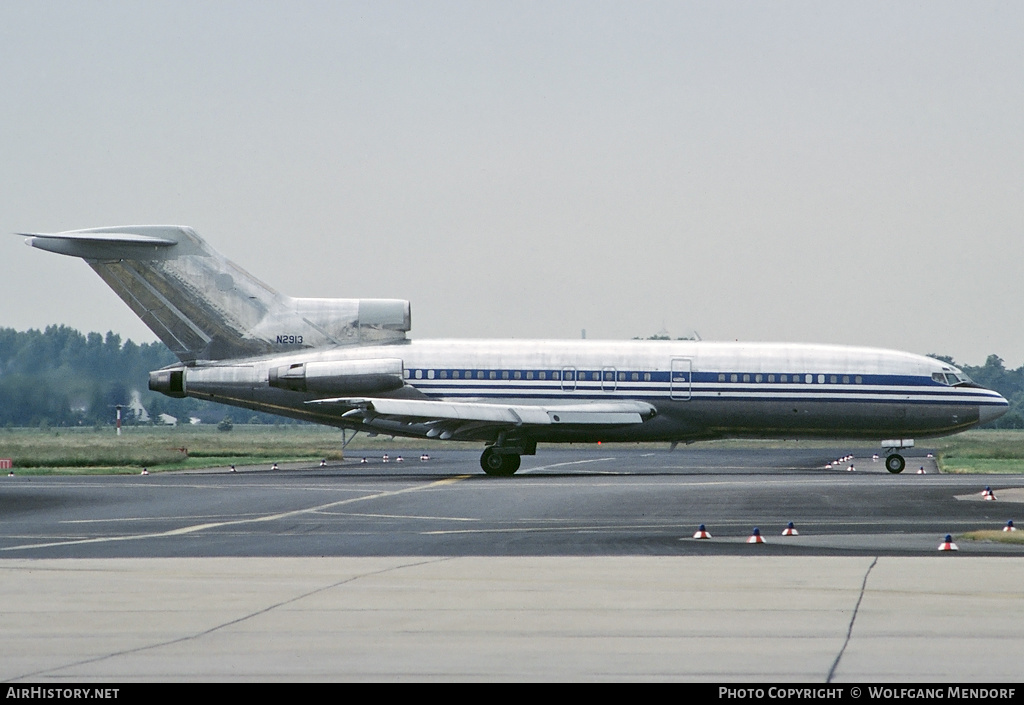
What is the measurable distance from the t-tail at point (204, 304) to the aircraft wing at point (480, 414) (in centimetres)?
293

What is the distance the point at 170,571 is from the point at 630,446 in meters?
79.7

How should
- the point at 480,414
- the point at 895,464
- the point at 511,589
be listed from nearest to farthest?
the point at 511,589
the point at 480,414
the point at 895,464

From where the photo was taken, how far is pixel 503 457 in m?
43.8

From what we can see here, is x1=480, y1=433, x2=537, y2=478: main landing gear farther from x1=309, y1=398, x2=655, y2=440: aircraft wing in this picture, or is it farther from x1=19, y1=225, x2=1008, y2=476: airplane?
x1=309, y1=398, x2=655, y2=440: aircraft wing

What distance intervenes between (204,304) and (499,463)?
11140mm

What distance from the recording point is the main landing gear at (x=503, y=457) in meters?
43.7

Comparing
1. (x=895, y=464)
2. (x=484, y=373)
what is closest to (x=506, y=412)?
(x=484, y=373)

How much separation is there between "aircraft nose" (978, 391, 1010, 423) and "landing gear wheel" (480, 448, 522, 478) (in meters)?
16.0

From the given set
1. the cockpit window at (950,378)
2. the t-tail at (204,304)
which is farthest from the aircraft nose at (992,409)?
the t-tail at (204,304)

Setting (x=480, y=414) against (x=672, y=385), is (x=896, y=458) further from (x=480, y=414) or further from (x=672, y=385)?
(x=480, y=414)
